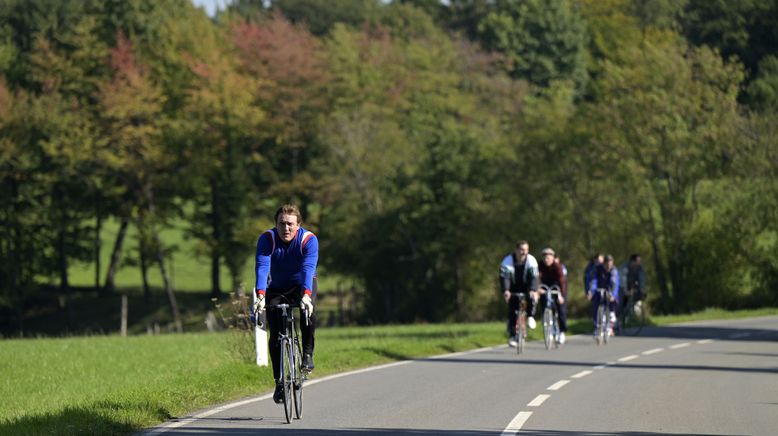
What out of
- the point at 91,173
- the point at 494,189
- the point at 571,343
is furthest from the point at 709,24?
the point at 571,343

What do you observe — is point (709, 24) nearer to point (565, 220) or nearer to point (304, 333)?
point (565, 220)

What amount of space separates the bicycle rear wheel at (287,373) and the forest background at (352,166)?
3788cm

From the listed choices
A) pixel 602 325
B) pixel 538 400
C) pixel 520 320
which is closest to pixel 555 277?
pixel 520 320

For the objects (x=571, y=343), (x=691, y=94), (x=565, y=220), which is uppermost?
(x=691, y=94)

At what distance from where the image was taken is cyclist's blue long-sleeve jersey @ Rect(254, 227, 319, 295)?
12.8 meters

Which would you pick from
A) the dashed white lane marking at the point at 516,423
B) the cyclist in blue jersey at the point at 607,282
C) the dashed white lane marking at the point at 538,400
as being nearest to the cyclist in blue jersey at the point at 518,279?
the cyclist in blue jersey at the point at 607,282

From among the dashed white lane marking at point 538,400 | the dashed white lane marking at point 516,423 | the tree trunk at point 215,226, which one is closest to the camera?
the dashed white lane marking at point 516,423

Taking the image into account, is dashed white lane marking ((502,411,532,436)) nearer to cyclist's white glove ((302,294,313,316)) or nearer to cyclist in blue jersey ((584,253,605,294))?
cyclist's white glove ((302,294,313,316))

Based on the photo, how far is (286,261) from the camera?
13023 mm

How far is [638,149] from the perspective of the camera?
50062 mm

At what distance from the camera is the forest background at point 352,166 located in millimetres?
49812

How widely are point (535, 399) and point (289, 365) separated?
3243 millimetres

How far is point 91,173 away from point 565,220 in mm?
19522

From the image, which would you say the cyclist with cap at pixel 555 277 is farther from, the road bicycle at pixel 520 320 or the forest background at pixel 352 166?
the forest background at pixel 352 166
